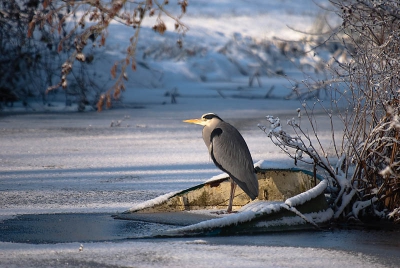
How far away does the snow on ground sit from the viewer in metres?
4.56

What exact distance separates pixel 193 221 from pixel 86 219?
80 centimetres

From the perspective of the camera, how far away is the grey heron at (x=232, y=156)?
5.90 meters

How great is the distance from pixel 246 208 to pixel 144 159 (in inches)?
130

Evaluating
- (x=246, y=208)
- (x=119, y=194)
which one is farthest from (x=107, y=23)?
(x=119, y=194)

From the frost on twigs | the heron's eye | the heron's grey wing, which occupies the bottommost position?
the heron's grey wing

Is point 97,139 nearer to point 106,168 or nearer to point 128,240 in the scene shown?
point 106,168

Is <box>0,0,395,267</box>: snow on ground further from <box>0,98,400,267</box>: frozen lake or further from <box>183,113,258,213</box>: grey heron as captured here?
<box>183,113,258,213</box>: grey heron

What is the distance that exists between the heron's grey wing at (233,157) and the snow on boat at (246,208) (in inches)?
7.2

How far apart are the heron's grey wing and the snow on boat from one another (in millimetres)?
183

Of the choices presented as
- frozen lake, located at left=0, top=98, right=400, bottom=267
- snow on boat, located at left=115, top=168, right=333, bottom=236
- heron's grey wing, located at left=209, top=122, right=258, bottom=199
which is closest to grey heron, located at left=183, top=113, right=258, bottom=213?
heron's grey wing, located at left=209, top=122, right=258, bottom=199

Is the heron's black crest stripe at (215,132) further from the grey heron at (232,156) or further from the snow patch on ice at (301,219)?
the snow patch on ice at (301,219)

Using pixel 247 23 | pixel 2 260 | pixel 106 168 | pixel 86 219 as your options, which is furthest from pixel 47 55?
pixel 247 23

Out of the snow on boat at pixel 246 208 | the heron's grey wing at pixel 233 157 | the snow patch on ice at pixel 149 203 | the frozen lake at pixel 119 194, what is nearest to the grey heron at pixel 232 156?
the heron's grey wing at pixel 233 157

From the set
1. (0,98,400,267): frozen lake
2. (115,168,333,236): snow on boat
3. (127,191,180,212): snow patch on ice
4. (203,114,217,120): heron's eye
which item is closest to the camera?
(0,98,400,267): frozen lake
